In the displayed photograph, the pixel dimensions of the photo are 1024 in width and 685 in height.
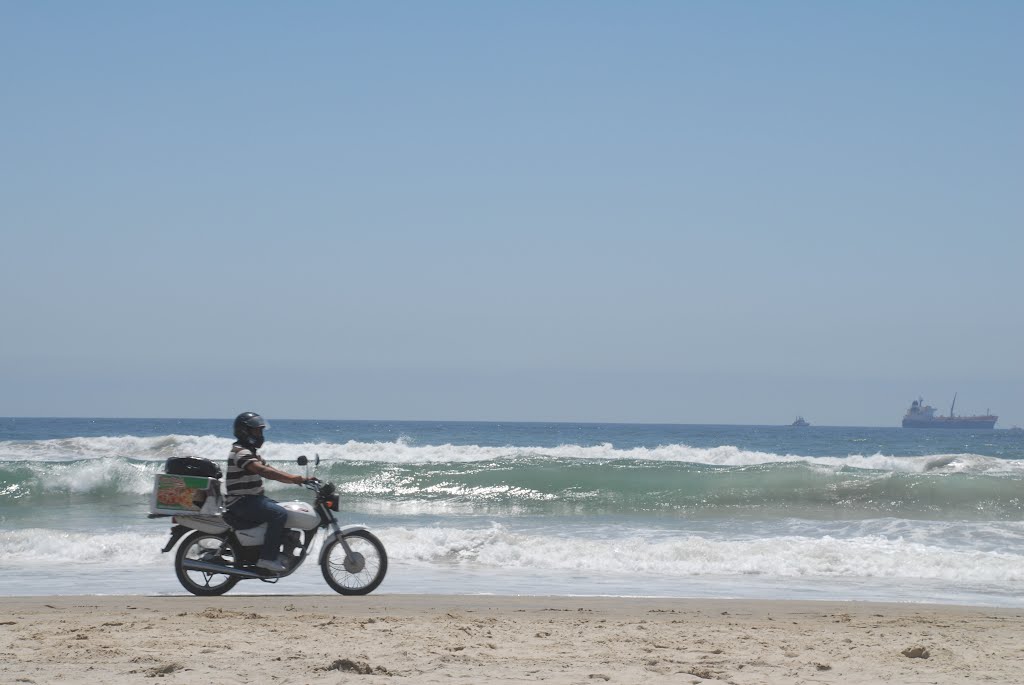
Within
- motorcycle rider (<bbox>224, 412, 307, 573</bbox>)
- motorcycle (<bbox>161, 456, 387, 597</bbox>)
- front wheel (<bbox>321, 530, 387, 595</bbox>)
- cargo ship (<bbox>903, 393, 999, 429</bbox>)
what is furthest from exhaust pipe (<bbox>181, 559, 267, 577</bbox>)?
cargo ship (<bbox>903, 393, 999, 429</bbox>)

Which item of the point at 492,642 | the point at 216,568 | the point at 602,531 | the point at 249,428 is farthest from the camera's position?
the point at 602,531

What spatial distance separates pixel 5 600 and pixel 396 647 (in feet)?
14.6

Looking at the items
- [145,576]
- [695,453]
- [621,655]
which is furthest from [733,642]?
[695,453]

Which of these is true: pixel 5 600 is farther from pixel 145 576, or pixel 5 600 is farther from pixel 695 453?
pixel 695 453

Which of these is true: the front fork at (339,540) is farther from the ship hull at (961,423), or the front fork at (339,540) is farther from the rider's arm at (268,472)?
the ship hull at (961,423)

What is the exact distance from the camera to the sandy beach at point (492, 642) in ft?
19.6

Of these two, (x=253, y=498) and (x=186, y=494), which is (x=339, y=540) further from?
(x=186, y=494)

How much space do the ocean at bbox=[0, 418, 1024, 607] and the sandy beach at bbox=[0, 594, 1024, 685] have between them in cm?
141

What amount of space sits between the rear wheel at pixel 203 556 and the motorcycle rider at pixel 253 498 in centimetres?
34

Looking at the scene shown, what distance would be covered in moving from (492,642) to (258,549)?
3.15m

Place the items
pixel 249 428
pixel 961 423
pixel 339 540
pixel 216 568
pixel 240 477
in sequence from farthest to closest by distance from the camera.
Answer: pixel 961 423
pixel 339 540
pixel 216 568
pixel 240 477
pixel 249 428

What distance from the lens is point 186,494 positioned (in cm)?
921

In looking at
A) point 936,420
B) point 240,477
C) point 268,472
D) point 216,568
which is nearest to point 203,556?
point 216,568

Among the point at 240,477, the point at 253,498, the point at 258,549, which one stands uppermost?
the point at 240,477
